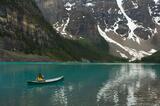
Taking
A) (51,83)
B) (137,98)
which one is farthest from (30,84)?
(137,98)

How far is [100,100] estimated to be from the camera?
235 feet

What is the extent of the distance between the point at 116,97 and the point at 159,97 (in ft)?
29.1

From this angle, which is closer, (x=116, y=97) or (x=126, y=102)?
(x=126, y=102)

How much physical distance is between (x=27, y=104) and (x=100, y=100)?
1478 centimetres

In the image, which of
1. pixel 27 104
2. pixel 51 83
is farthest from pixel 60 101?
pixel 51 83

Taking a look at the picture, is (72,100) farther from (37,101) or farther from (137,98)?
(137,98)

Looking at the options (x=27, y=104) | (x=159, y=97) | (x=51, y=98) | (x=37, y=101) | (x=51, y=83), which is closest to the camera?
(x=27, y=104)

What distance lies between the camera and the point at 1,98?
227 ft

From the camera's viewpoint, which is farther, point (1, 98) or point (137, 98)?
point (137, 98)

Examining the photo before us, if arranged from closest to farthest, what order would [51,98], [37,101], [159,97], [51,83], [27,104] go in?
1. [27,104]
2. [37,101]
3. [51,98]
4. [159,97]
5. [51,83]

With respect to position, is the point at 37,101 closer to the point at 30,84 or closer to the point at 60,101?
the point at 60,101

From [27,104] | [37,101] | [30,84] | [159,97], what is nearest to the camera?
[27,104]

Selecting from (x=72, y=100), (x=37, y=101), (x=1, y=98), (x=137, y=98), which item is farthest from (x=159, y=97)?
(x=1, y=98)

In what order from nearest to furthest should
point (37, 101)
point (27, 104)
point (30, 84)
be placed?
point (27, 104) → point (37, 101) → point (30, 84)
